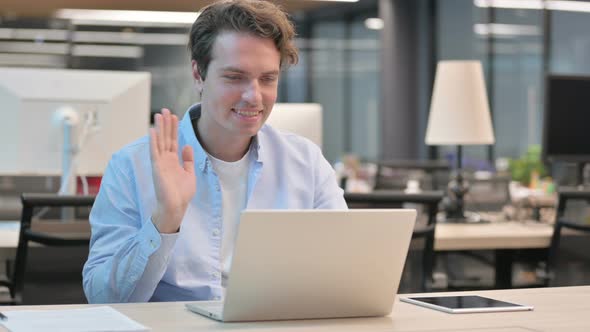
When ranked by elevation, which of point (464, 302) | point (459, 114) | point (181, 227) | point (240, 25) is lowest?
point (464, 302)

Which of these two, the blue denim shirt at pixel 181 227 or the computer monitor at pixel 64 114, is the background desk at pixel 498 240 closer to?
the computer monitor at pixel 64 114

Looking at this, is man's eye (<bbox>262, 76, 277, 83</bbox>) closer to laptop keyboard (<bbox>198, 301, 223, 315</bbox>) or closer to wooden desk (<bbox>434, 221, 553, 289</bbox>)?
laptop keyboard (<bbox>198, 301, 223, 315</bbox>)

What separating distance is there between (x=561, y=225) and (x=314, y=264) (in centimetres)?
230

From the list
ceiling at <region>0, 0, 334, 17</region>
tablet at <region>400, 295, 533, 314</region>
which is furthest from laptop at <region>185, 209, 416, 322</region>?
ceiling at <region>0, 0, 334, 17</region>

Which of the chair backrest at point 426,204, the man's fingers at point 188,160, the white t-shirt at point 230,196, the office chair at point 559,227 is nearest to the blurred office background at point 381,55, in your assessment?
the office chair at point 559,227

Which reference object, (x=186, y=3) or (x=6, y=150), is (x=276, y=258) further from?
(x=186, y=3)

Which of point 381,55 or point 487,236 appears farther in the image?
point 381,55

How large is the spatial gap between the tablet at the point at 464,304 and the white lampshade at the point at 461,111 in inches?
94.2

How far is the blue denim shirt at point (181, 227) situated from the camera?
195 centimetres

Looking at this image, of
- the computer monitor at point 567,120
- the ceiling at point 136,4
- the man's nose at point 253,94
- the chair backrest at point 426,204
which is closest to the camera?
the man's nose at point 253,94

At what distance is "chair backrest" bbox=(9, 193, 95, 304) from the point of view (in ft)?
8.66

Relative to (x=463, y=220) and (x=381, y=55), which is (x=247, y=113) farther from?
(x=381, y=55)

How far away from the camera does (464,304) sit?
1.87m

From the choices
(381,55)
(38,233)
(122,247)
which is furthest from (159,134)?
(381,55)
